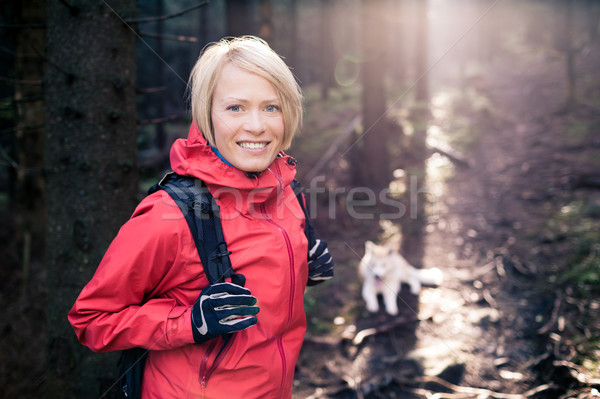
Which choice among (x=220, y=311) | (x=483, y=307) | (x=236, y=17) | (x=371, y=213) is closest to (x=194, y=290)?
(x=220, y=311)

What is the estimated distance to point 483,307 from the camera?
5059 millimetres

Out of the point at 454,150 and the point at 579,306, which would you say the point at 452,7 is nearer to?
the point at 454,150

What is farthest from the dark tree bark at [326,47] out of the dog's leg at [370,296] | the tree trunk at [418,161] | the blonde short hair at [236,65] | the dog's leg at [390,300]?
the blonde short hair at [236,65]

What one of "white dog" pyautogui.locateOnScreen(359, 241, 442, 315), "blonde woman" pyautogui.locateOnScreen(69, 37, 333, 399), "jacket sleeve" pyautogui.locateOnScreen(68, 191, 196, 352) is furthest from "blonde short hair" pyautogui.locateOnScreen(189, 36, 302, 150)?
"white dog" pyautogui.locateOnScreen(359, 241, 442, 315)

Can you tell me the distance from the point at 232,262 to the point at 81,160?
1.64 meters

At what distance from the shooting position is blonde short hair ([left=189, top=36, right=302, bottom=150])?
1.80 metres

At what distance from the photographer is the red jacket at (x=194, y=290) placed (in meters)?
1.53

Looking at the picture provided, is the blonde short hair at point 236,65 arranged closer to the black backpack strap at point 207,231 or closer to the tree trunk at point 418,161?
the black backpack strap at point 207,231

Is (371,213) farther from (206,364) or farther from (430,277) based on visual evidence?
(206,364)

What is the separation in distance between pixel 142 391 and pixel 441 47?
53589 millimetres

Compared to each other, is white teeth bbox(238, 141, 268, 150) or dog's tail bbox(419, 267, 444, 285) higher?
white teeth bbox(238, 141, 268, 150)

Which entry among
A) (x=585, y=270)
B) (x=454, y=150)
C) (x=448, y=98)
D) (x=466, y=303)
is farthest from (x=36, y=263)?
(x=448, y=98)

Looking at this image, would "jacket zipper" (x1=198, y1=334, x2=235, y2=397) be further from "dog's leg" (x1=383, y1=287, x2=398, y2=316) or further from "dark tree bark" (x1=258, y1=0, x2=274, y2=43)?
"dark tree bark" (x1=258, y1=0, x2=274, y2=43)

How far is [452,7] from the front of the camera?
132ft
